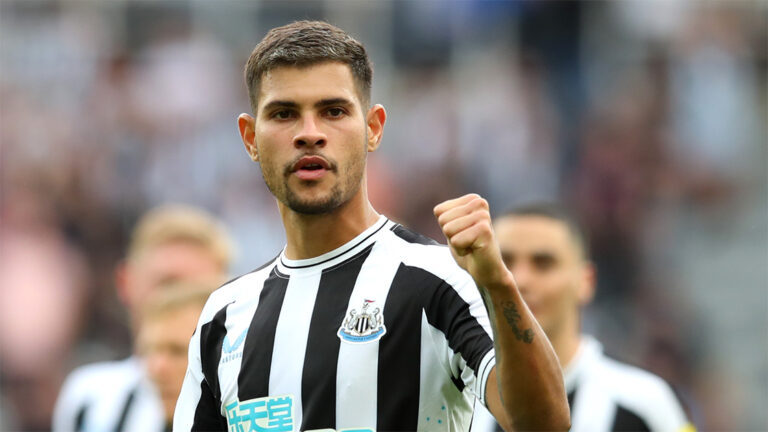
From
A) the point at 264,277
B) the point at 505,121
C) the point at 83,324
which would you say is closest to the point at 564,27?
the point at 505,121

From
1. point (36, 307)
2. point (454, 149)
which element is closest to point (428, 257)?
point (454, 149)

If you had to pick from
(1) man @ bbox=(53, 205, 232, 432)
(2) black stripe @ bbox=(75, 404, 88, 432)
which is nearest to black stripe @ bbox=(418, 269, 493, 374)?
(1) man @ bbox=(53, 205, 232, 432)

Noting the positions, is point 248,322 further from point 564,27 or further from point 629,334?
point 564,27

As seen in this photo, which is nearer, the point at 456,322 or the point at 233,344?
the point at 456,322

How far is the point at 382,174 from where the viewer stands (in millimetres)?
10469

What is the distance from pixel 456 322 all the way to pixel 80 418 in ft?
14.6

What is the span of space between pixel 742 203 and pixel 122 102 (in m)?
6.00

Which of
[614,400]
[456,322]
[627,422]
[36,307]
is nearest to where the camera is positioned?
[456,322]

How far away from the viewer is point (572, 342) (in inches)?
219

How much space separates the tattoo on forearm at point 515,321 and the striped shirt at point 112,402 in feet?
13.4

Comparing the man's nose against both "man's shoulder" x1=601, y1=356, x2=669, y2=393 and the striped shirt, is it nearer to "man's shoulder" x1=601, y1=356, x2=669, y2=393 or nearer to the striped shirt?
"man's shoulder" x1=601, y1=356, x2=669, y2=393

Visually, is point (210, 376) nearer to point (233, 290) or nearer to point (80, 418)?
point (233, 290)

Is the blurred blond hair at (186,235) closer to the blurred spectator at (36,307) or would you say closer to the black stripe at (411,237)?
the black stripe at (411,237)

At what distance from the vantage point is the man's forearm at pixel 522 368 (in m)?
2.49
